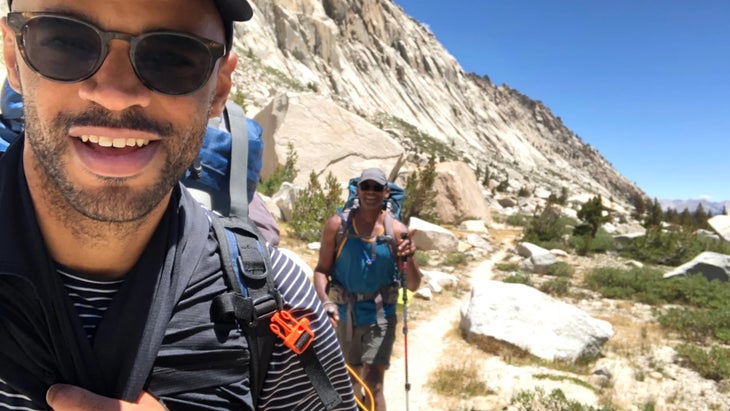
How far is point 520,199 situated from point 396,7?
48535 mm

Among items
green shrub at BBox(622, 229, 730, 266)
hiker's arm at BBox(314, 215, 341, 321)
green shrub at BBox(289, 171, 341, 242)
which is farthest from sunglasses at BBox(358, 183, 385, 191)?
green shrub at BBox(622, 229, 730, 266)

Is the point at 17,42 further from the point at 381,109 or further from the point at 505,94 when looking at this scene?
the point at 505,94

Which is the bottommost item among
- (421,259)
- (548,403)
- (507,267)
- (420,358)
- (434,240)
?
(420,358)

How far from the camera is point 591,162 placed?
95625 mm

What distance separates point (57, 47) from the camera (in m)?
0.91

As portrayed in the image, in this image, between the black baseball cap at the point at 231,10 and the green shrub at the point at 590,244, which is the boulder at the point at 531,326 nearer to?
the black baseball cap at the point at 231,10

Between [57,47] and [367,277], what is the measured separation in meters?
2.98

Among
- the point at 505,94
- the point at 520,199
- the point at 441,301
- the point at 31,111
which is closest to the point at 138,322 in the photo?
the point at 31,111

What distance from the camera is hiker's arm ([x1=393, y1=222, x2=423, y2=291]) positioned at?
145 inches

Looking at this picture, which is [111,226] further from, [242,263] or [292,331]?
[292,331]

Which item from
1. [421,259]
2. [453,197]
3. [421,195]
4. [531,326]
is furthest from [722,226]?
[531,326]

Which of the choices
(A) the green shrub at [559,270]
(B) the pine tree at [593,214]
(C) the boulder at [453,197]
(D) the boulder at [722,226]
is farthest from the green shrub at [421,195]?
(D) the boulder at [722,226]

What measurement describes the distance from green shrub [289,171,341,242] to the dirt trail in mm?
3598

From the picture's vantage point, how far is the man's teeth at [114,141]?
923 millimetres
